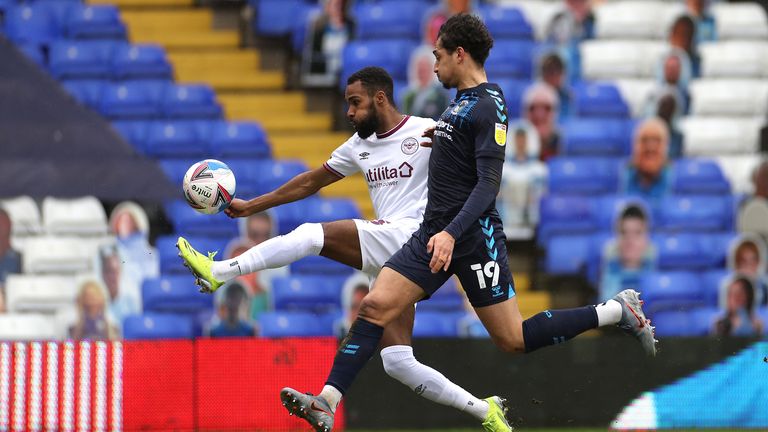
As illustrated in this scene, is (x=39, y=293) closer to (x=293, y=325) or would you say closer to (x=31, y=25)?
(x=293, y=325)

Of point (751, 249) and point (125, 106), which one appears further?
point (125, 106)

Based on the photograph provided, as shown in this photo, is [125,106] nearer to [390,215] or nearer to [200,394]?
[200,394]

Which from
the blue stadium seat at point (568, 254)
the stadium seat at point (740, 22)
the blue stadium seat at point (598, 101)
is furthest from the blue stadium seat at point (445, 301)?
the stadium seat at point (740, 22)

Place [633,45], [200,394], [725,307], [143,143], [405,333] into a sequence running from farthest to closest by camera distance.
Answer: [633,45] → [143,143] → [725,307] → [200,394] → [405,333]

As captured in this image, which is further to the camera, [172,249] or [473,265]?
[172,249]

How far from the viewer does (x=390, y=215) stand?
7.87m

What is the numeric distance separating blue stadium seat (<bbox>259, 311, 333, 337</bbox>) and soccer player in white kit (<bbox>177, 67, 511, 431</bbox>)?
14.4 feet

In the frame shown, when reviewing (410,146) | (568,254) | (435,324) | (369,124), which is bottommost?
(435,324)

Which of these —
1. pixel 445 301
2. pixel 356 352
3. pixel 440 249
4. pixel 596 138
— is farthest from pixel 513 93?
pixel 440 249

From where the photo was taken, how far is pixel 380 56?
14.7 m

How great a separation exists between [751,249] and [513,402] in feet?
10.8

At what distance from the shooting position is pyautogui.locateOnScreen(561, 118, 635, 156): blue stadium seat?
1430 cm

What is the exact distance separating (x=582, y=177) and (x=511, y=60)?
177 cm

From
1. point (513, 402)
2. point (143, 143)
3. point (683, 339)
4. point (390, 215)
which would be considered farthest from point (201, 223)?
point (390, 215)
